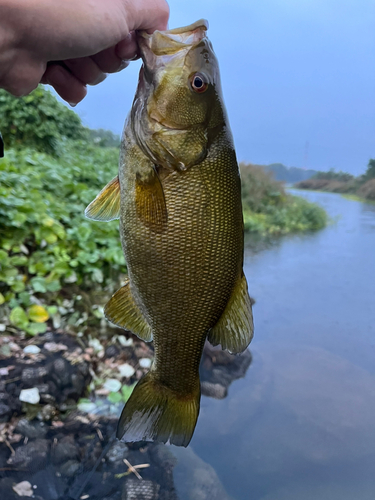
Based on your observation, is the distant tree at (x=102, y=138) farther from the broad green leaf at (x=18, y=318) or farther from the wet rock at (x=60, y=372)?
the wet rock at (x=60, y=372)

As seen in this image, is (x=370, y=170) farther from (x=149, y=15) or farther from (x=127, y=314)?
(x=127, y=314)

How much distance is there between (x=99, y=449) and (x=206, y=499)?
1.68 feet

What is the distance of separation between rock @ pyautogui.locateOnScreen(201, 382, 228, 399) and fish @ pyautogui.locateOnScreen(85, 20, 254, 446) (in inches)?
→ 44.6

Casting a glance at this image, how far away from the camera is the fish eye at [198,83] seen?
85 centimetres

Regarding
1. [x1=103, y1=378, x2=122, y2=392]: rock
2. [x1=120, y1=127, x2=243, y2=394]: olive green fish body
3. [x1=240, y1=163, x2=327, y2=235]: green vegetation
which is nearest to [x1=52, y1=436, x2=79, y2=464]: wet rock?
[x1=103, y1=378, x2=122, y2=392]: rock

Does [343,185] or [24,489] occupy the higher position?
[343,185]

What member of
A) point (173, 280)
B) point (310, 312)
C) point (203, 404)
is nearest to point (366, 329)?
point (310, 312)

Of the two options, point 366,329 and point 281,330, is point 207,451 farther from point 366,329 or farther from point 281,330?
point 366,329

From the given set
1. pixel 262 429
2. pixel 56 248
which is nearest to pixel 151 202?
pixel 262 429

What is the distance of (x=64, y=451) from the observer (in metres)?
1.60

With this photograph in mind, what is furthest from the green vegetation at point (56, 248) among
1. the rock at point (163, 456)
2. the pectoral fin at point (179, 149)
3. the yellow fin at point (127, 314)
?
the pectoral fin at point (179, 149)

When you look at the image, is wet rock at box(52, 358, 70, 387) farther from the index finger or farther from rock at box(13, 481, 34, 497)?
the index finger

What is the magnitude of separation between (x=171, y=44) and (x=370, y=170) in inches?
83.1

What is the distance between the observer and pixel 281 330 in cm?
230
